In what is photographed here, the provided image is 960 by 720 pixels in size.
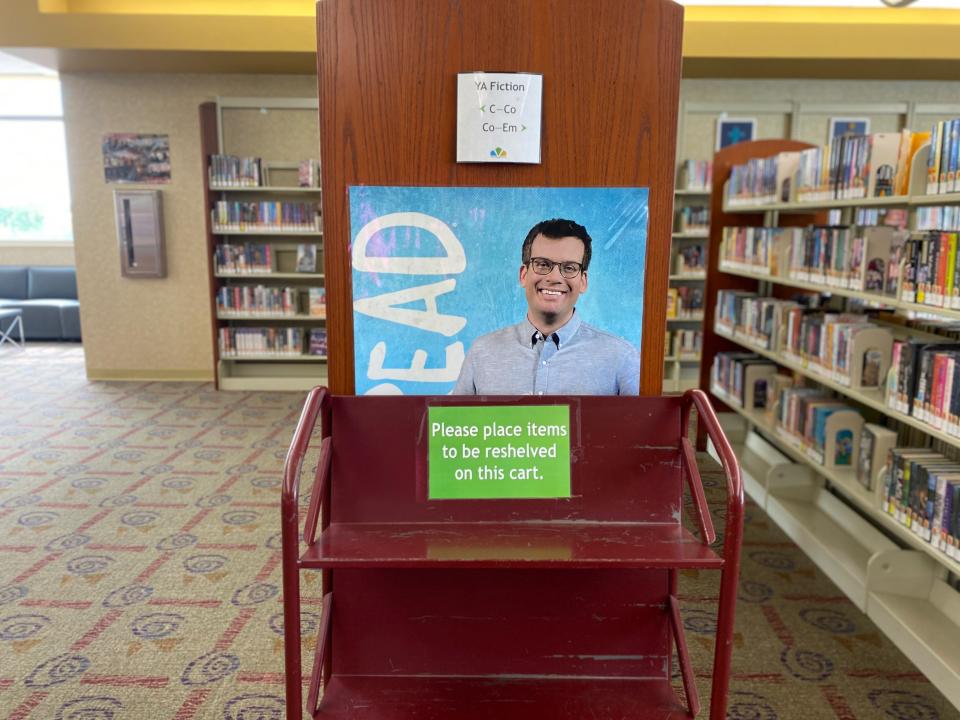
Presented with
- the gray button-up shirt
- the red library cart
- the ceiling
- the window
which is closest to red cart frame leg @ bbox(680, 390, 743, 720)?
the red library cart

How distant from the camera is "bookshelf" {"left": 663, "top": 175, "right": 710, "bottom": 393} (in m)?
6.43

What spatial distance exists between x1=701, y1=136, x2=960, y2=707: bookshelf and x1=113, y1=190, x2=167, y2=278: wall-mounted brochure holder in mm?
4766

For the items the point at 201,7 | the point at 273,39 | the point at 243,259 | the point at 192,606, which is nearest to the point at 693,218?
the point at 273,39

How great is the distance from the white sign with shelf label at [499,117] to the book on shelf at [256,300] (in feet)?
17.1

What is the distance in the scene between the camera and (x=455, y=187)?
155 cm

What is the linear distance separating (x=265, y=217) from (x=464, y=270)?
5.21 meters

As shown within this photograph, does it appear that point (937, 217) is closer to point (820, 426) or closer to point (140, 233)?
point (820, 426)

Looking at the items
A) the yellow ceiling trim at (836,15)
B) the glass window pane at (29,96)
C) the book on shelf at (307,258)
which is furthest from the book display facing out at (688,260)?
the glass window pane at (29,96)

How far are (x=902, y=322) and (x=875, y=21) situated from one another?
3.90 metres

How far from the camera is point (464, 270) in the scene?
158 centimetres

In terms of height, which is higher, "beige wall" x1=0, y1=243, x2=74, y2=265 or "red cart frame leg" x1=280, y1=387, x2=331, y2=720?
"beige wall" x1=0, y1=243, x2=74, y2=265

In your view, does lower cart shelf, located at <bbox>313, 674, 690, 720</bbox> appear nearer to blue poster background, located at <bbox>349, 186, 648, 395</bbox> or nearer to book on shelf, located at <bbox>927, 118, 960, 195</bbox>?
blue poster background, located at <bbox>349, 186, 648, 395</bbox>

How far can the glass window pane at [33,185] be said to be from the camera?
944cm

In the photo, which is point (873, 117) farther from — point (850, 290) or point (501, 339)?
point (501, 339)
